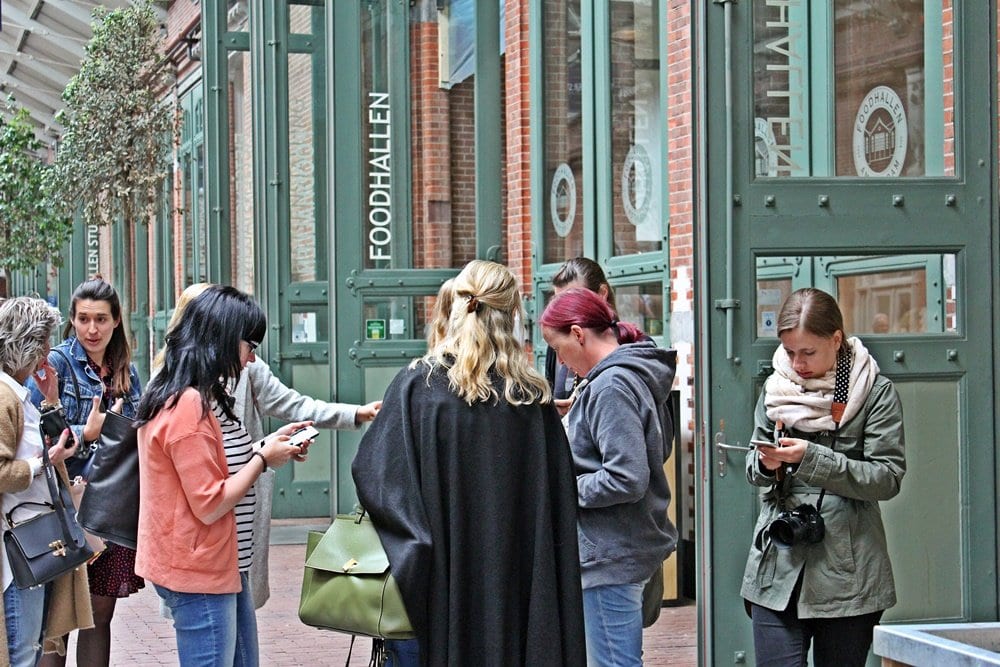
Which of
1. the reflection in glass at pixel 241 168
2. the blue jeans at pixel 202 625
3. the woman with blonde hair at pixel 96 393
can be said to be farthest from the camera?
the reflection in glass at pixel 241 168

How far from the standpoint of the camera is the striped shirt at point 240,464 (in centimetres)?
456

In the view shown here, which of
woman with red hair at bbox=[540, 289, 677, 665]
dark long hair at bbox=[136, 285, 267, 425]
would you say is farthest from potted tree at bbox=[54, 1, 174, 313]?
woman with red hair at bbox=[540, 289, 677, 665]

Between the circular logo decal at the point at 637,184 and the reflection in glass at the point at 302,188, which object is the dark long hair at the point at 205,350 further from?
the reflection in glass at the point at 302,188

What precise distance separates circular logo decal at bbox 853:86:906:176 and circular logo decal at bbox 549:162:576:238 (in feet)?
17.4

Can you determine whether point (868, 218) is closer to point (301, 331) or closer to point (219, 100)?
point (301, 331)

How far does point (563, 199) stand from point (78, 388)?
206 inches

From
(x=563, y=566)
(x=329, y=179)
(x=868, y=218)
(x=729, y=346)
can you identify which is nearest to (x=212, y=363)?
(x=563, y=566)

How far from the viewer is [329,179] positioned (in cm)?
938

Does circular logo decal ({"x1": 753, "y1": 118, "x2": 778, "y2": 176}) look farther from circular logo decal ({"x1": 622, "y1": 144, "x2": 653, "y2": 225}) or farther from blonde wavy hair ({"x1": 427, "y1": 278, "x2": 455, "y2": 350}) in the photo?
circular logo decal ({"x1": 622, "y1": 144, "x2": 653, "y2": 225})

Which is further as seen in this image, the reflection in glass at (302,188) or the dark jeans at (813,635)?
the reflection in glass at (302,188)

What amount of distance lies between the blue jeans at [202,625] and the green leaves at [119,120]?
15925 mm

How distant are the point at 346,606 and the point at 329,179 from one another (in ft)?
18.6

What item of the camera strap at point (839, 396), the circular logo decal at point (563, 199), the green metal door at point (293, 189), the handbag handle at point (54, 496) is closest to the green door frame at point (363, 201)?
the circular logo decal at point (563, 199)

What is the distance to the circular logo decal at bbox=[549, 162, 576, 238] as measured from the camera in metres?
10.5
